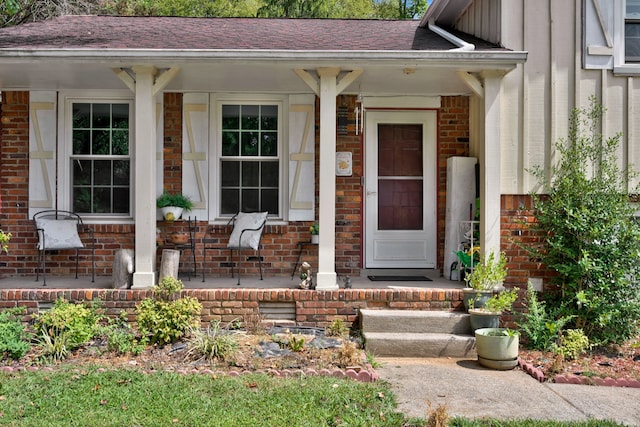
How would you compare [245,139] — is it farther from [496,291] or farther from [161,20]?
[496,291]

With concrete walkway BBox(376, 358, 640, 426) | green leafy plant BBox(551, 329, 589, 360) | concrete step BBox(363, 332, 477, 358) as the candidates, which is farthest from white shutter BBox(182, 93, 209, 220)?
green leafy plant BBox(551, 329, 589, 360)

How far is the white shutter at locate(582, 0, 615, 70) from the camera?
6492mm

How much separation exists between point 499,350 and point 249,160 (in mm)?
4003

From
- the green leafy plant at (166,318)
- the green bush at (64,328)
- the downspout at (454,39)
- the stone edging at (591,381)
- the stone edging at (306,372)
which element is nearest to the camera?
the stone edging at (306,372)

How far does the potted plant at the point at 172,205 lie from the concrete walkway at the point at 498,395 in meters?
3.33

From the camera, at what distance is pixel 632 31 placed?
666 centimetres

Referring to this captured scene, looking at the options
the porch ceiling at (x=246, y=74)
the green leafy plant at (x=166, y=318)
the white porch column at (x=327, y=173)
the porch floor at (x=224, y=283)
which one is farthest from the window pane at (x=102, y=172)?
the white porch column at (x=327, y=173)

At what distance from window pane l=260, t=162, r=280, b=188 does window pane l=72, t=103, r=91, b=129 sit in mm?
2322

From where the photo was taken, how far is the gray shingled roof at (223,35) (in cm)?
660

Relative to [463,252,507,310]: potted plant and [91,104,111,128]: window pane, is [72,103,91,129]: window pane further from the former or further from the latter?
[463,252,507,310]: potted plant

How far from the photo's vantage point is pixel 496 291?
6.28 metres

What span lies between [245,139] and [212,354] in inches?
133

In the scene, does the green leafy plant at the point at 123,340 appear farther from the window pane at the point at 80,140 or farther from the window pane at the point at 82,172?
the window pane at the point at 80,140

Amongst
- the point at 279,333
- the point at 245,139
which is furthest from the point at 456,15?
the point at 279,333
